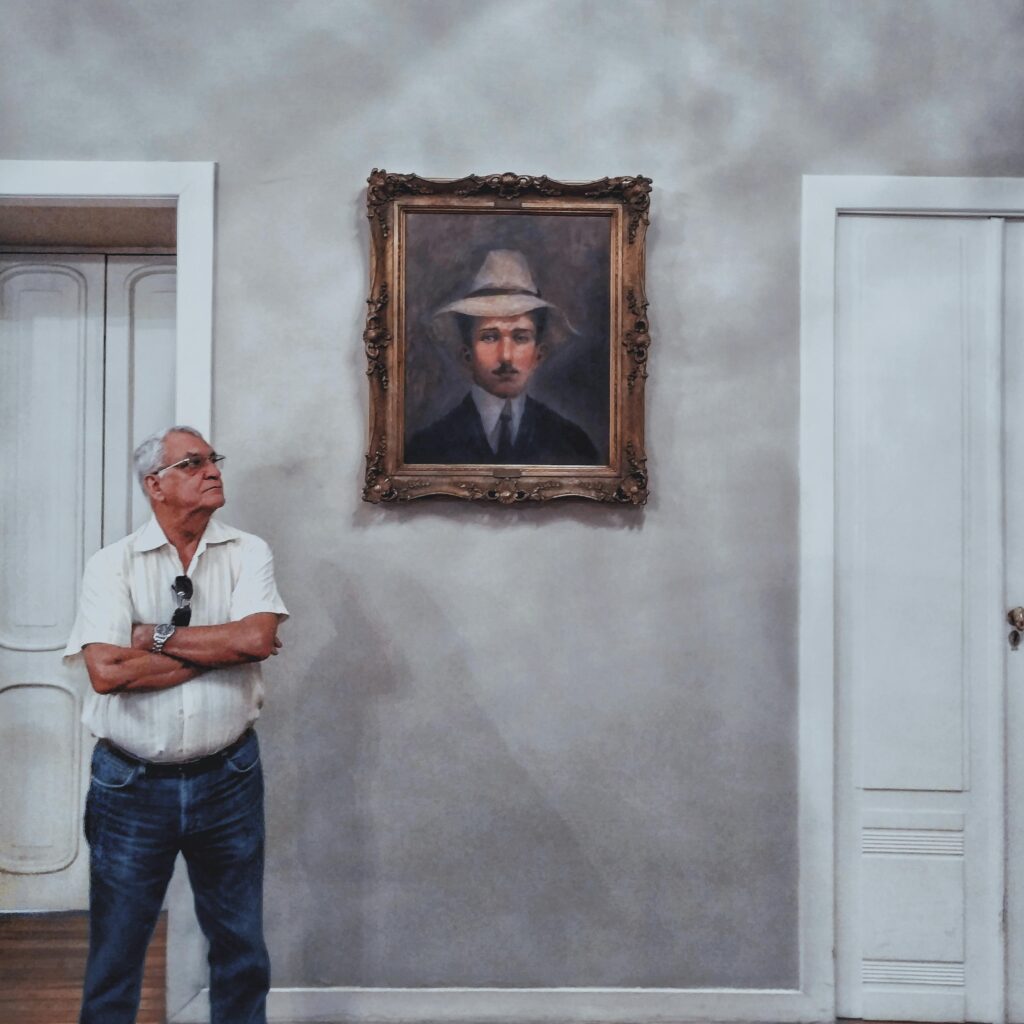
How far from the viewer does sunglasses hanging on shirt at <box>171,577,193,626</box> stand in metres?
2.06

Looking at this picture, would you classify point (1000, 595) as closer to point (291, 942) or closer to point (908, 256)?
point (908, 256)

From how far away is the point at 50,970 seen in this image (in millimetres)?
2816

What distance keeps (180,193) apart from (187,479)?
3.03ft

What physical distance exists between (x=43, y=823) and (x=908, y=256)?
3.02 metres

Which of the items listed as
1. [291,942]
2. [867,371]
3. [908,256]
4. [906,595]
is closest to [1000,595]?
[906,595]

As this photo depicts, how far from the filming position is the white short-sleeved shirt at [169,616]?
Result: 2016 mm

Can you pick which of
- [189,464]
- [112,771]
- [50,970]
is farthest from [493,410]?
[50,970]

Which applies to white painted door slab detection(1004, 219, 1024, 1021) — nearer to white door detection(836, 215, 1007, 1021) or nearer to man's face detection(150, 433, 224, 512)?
white door detection(836, 215, 1007, 1021)

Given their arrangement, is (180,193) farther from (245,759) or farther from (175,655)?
(245,759)

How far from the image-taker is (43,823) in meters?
3.12

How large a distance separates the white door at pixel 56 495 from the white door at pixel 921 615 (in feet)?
6.79

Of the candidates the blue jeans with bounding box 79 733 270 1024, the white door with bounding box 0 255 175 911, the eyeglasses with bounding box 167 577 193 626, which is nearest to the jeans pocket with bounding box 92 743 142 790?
the blue jeans with bounding box 79 733 270 1024

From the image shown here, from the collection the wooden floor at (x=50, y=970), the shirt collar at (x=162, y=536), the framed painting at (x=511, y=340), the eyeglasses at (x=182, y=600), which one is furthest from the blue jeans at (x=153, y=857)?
the framed painting at (x=511, y=340)

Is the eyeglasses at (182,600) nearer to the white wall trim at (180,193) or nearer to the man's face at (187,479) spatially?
→ the man's face at (187,479)
